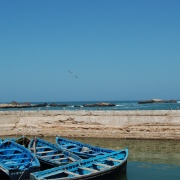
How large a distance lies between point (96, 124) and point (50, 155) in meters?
11.8

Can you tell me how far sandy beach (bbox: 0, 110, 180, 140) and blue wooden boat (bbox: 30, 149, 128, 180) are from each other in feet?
36.4

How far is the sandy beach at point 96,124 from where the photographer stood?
1047 inches

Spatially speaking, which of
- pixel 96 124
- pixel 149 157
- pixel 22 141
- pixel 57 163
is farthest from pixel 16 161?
pixel 96 124

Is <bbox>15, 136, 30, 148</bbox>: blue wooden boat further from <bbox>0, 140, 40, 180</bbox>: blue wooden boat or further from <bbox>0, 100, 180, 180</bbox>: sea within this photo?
<bbox>0, 100, 180, 180</bbox>: sea

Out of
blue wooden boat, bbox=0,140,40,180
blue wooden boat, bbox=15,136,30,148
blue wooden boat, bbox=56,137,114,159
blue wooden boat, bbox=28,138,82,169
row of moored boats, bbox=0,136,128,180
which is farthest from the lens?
blue wooden boat, bbox=15,136,30,148

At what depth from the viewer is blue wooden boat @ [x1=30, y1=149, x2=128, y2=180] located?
12469 mm

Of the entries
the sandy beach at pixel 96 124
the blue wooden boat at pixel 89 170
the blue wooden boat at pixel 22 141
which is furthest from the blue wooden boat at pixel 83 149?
the sandy beach at pixel 96 124

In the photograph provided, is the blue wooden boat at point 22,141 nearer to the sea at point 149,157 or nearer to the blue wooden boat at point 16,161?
the blue wooden boat at point 16,161

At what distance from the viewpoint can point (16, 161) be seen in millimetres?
15570

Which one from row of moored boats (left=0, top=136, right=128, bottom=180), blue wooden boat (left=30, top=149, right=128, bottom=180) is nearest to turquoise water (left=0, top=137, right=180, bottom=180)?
blue wooden boat (left=30, top=149, right=128, bottom=180)

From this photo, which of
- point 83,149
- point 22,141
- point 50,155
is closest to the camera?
point 50,155

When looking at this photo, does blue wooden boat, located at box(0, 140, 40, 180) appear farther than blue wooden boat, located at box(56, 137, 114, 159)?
No

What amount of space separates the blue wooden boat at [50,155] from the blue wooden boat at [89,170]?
1.23 metres

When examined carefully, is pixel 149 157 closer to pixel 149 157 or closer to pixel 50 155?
pixel 149 157
